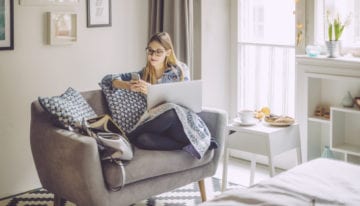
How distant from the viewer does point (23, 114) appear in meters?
4.32

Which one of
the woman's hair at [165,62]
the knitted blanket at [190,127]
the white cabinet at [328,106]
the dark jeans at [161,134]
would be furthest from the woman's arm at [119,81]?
the white cabinet at [328,106]

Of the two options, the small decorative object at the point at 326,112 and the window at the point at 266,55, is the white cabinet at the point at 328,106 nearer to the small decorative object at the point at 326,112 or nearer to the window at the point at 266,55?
the small decorative object at the point at 326,112

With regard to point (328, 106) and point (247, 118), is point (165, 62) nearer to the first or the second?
point (247, 118)

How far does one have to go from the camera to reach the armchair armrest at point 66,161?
11.1 feet

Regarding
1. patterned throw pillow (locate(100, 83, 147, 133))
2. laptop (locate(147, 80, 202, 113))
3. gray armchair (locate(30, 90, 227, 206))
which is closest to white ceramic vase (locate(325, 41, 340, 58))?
laptop (locate(147, 80, 202, 113))

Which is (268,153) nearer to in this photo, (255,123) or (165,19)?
(255,123)

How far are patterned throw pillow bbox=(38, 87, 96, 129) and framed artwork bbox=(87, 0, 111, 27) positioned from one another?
945 millimetres

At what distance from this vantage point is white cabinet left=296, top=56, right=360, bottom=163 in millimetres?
4098

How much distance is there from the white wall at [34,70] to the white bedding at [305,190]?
7.34 ft

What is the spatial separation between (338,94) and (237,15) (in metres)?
1.18

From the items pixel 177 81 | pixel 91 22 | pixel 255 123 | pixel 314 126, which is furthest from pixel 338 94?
pixel 91 22

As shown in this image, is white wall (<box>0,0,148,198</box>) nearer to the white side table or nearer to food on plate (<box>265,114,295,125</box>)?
the white side table

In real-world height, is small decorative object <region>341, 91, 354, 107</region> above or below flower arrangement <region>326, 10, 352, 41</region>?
below

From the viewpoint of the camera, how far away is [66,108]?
12.0ft
